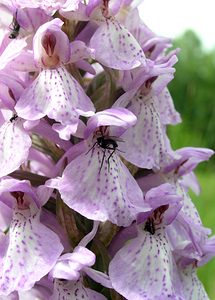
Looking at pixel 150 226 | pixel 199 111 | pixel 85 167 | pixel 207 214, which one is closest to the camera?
pixel 85 167

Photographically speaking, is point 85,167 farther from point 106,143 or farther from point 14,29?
point 14,29

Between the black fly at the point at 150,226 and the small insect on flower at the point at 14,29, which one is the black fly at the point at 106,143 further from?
the small insect on flower at the point at 14,29

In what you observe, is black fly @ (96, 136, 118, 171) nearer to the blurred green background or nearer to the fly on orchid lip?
the fly on orchid lip

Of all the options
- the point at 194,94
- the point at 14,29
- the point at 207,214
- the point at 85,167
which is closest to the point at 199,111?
the point at 194,94

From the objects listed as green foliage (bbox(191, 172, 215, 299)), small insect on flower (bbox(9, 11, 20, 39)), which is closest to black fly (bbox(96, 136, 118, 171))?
small insect on flower (bbox(9, 11, 20, 39))

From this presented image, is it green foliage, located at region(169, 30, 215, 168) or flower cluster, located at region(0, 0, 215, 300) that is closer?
flower cluster, located at region(0, 0, 215, 300)

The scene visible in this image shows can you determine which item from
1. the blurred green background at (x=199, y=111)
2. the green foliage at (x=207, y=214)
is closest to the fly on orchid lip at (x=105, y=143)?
the blurred green background at (x=199, y=111)
